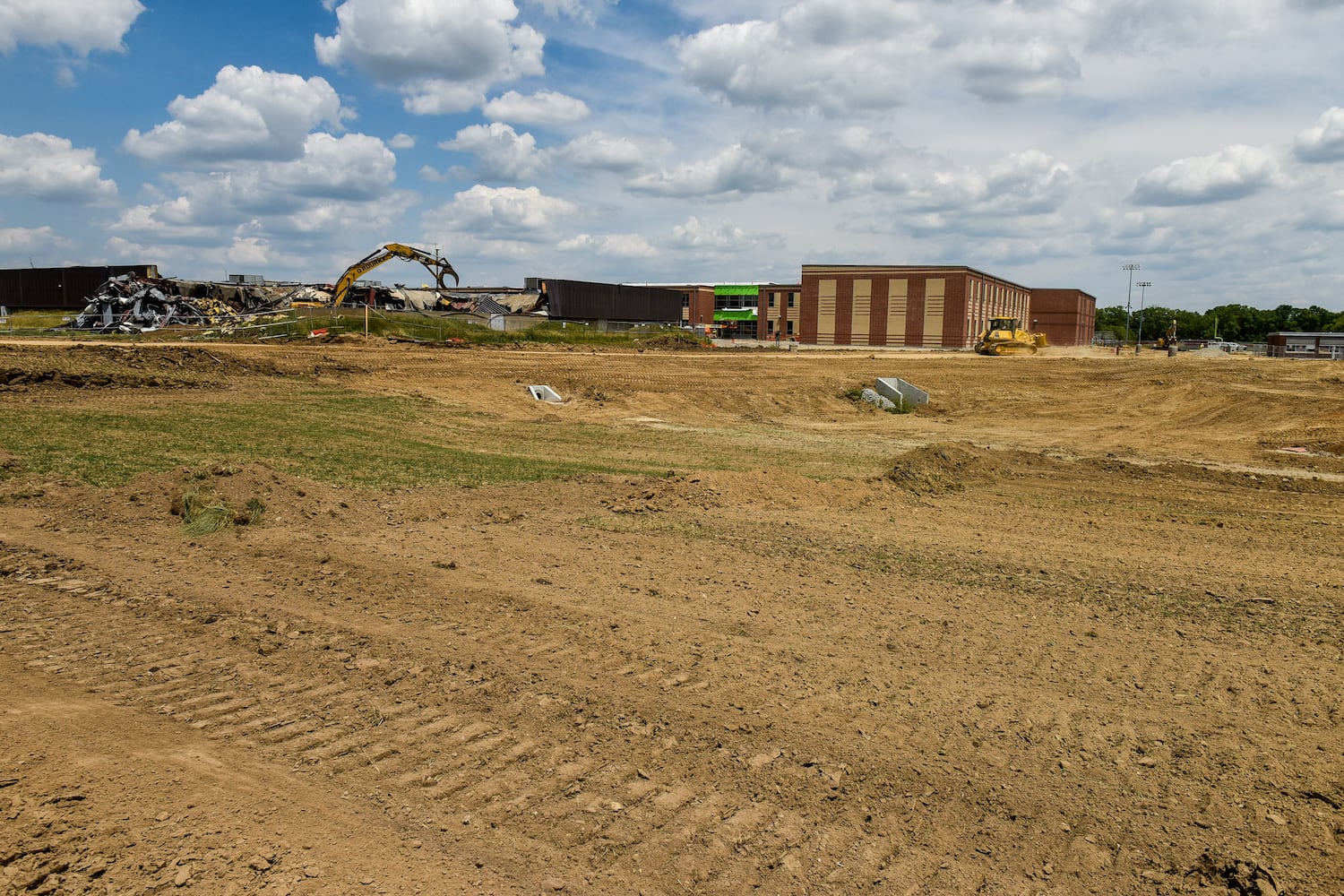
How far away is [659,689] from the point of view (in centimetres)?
620

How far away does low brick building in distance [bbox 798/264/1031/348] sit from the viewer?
246 ft

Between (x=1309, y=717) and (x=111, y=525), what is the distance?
10891 mm

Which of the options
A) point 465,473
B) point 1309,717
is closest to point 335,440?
point 465,473

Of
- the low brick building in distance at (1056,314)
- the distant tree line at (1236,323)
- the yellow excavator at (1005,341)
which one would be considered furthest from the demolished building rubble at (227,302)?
the distant tree line at (1236,323)

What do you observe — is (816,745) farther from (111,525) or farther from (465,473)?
(465,473)

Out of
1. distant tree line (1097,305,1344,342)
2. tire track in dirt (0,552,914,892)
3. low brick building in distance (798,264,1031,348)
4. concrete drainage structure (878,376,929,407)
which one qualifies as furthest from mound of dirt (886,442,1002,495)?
distant tree line (1097,305,1344,342)

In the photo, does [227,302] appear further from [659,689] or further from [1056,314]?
[1056,314]

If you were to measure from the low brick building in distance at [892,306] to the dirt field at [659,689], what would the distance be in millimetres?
63507

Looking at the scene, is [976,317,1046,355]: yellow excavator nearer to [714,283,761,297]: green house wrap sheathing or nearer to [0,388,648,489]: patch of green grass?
[0,388,648,489]: patch of green grass

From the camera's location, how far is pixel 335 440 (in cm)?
1628

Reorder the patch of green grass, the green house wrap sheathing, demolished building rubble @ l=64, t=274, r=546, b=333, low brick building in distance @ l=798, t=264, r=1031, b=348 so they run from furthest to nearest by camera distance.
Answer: the green house wrap sheathing
low brick building in distance @ l=798, t=264, r=1031, b=348
demolished building rubble @ l=64, t=274, r=546, b=333
the patch of green grass

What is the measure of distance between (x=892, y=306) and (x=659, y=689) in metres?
74.2

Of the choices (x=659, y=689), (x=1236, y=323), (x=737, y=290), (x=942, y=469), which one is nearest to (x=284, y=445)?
(x=659, y=689)

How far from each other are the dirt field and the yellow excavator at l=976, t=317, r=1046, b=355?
133 ft
